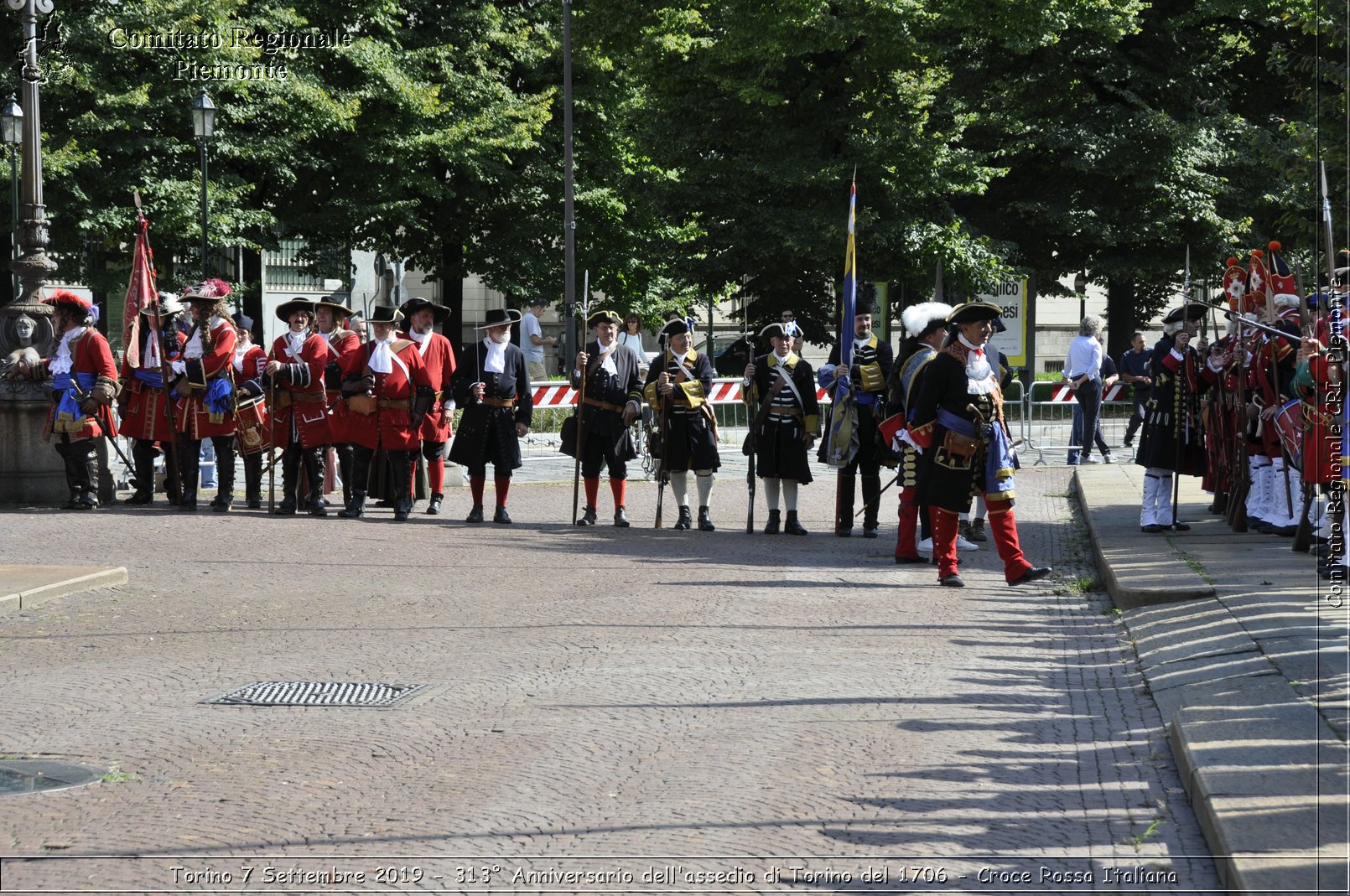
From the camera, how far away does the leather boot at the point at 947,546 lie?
11602 millimetres

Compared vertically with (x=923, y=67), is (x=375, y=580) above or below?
below

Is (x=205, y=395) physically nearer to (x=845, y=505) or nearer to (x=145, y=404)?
(x=145, y=404)

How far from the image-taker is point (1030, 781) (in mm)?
6242

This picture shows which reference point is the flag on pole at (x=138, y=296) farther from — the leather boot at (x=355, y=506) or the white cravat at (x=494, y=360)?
the white cravat at (x=494, y=360)

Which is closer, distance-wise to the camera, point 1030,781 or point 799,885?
point 799,885

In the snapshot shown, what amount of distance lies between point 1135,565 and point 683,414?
203 inches

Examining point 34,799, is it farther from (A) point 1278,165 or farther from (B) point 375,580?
(A) point 1278,165

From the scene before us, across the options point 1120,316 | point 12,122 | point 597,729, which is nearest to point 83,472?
point 597,729

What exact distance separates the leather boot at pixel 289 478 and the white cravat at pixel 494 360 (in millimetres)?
2182

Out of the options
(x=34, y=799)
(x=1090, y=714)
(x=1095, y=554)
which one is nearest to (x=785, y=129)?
(x=1095, y=554)

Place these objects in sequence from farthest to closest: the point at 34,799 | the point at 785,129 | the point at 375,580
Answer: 1. the point at 785,129
2. the point at 375,580
3. the point at 34,799

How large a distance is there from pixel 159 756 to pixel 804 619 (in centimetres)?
455

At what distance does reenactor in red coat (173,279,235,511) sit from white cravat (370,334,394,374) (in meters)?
1.70

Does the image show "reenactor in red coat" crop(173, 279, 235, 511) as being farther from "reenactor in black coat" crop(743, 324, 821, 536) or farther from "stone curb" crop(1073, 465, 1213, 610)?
"stone curb" crop(1073, 465, 1213, 610)
